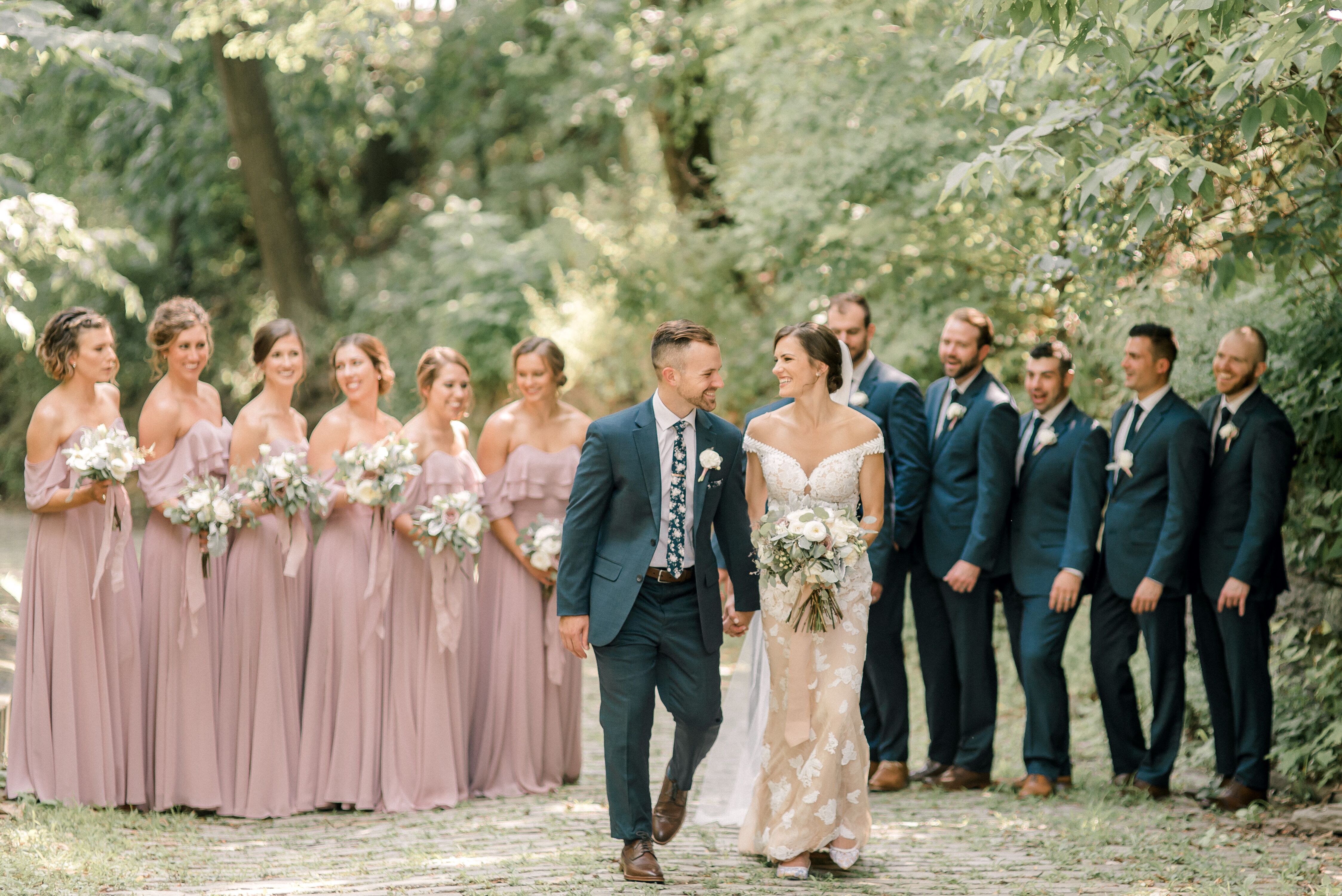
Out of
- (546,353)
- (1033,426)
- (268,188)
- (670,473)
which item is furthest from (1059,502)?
(268,188)

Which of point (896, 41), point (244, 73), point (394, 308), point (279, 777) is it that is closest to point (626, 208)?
point (394, 308)

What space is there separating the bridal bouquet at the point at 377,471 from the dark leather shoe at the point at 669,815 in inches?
82.8

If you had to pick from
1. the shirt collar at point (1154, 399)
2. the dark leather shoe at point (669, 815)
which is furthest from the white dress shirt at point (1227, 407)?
the dark leather shoe at point (669, 815)

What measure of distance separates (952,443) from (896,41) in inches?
208

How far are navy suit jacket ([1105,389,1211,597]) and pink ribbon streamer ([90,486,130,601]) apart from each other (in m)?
5.05

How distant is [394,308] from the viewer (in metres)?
18.4

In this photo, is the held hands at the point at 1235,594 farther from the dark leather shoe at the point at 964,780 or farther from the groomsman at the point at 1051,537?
the dark leather shoe at the point at 964,780

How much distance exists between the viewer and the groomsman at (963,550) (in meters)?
6.94

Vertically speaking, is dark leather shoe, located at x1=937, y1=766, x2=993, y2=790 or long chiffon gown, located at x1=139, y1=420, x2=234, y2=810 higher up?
long chiffon gown, located at x1=139, y1=420, x2=234, y2=810

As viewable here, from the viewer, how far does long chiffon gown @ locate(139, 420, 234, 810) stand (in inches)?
251

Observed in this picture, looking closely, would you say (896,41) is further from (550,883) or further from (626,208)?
(550,883)

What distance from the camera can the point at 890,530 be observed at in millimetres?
6961

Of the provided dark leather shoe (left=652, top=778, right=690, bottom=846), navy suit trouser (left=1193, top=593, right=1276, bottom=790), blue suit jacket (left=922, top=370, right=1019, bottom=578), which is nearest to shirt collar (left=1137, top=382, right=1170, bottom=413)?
blue suit jacket (left=922, top=370, right=1019, bottom=578)

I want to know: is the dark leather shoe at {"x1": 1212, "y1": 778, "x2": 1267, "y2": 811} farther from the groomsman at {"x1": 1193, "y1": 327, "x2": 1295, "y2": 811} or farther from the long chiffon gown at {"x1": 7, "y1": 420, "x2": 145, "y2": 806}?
the long chiffon gown at {"x1": 7, "y1": 420, "x2": 145, "y2": 806}
